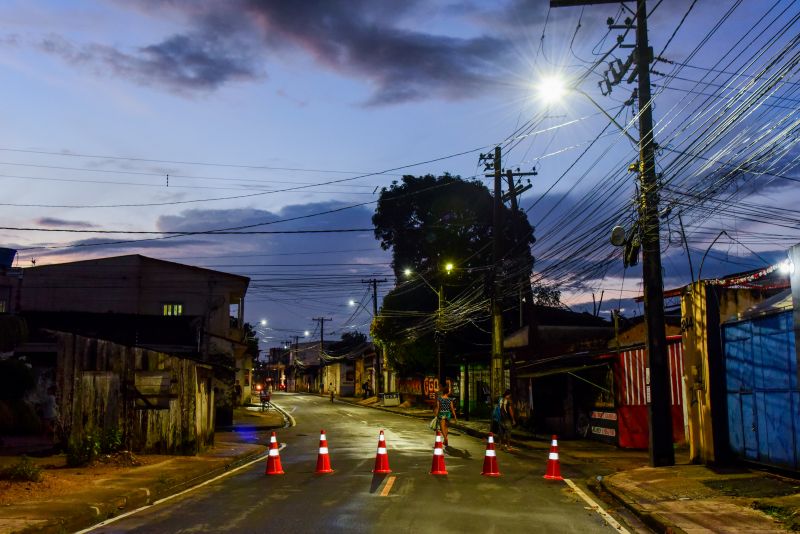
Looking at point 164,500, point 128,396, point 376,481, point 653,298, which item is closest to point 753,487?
point 653,298

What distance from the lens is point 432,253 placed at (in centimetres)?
4891

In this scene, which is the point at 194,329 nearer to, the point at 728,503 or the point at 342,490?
the point at 342,490

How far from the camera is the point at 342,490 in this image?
41.2 ft

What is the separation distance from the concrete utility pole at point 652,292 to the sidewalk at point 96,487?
9690mm

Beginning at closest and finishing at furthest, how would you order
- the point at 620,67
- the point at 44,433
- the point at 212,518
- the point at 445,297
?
1. the point at 212,518
2. the point at 620,67
3. the point at 44,433
4. the point at 445,297

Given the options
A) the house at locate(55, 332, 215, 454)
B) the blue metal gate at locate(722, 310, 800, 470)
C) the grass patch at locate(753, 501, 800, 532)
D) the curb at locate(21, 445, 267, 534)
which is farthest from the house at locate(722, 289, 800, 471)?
the house at locate(55, 332, 215, 454)

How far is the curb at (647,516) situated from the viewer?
930 centimetres

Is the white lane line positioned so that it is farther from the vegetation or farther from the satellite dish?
the satellite dish

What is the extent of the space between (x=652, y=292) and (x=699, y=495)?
5427 mm

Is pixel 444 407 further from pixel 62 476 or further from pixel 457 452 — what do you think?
pixel 62 476

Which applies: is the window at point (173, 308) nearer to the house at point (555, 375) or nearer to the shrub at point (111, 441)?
the house at point (555, 375)

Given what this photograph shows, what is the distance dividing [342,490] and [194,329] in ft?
80.9

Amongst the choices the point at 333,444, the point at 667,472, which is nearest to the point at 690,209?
the point at 667,472

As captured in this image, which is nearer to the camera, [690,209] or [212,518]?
[212,518]
